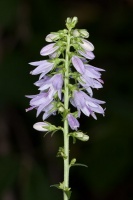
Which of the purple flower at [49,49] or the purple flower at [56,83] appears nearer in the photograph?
the purple flower at [56,83]

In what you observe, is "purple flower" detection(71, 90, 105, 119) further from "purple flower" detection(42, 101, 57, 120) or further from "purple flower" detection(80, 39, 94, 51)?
"purple flower" detection(80, 39, 94, 51)

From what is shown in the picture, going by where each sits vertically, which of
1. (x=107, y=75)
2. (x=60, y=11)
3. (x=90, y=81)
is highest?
(x=60, y=11)

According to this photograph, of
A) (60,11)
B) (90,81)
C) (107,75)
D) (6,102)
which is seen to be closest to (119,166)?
(107,75)

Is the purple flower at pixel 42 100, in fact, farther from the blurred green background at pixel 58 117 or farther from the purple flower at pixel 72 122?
the blurred green background at pixel 58 117

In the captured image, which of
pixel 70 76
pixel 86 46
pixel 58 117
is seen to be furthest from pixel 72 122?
pixel 58 117

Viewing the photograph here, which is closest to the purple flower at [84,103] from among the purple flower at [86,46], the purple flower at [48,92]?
the purple flower at [48,92]

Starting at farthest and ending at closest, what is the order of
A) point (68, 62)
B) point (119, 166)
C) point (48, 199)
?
point (119, 166)
point (48, 199)
point (68, 62)

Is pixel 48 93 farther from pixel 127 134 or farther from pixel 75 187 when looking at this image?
pixel 75 187

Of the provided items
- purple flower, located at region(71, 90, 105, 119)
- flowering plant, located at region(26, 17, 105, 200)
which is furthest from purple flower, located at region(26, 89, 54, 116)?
purple flower, located at region(71, 90, 105, 119)
